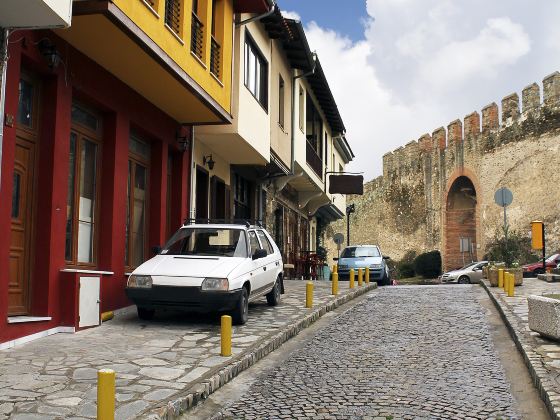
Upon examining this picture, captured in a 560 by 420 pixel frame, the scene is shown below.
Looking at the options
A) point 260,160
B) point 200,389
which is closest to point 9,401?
point 200,389

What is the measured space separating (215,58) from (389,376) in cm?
756

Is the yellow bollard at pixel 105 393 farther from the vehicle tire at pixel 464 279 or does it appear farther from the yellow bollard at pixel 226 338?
the vehicle tire at pixel 464 279

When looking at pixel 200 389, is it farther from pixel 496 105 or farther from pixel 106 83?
pixel 496 105

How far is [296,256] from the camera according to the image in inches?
971

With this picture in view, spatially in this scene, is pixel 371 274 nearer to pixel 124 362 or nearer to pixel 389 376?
pixel 389 376

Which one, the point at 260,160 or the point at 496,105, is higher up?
the point at 496,105

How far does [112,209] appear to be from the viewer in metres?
9.98

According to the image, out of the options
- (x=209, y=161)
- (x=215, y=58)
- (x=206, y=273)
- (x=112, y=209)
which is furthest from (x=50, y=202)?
(x=209, y=161)

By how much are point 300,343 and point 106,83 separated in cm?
486

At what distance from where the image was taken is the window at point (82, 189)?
9.22 metres

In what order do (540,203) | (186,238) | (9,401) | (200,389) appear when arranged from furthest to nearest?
(540,203)
(186,238)
(200,389)
(9,401)

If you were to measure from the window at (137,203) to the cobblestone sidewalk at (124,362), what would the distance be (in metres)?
1.54

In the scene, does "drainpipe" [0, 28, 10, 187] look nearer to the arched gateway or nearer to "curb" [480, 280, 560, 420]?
"curb" [480, 280, 560, 420]

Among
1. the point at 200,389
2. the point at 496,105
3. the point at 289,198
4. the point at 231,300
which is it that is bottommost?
the point at 200,389
